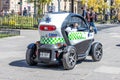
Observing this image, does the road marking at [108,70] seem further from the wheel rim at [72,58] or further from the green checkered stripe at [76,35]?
the green checkered stripe at [76,35]

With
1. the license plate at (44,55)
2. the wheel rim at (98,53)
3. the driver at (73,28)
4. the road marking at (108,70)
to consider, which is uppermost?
the driver at (73,28)

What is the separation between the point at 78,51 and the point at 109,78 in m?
2.11

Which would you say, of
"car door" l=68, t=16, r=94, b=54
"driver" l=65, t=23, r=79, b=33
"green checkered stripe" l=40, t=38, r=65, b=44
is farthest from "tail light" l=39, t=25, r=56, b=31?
"car door" l=68, t=16, r=94, b=54

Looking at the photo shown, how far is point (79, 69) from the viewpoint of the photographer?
11.6 m

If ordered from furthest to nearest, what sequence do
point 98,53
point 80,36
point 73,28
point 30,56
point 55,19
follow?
point 98,53 < point 80,36 < point 73,28 < point 30,56 < point 55,19

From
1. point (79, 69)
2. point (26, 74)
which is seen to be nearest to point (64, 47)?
point (79, 69)

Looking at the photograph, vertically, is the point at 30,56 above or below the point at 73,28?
below

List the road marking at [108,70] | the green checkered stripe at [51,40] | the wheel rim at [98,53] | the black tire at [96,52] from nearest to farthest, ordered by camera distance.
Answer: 1. the road marking at [108,70]
2. the green checkered stripe at [51,40]
3. the black tire at [96,52]
4. the wheel rim at [98,53]

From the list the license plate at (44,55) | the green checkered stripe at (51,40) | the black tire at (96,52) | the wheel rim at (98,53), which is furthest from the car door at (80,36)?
the license plate at (44,55)

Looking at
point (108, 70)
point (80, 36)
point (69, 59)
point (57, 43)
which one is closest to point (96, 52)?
point (80, 36)

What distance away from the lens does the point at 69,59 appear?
37.6 ft

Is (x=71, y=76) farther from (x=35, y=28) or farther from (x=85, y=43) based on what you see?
(x=35, y=28)

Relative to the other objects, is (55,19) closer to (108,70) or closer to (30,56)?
(30,56)

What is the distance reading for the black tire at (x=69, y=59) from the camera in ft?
37.0
